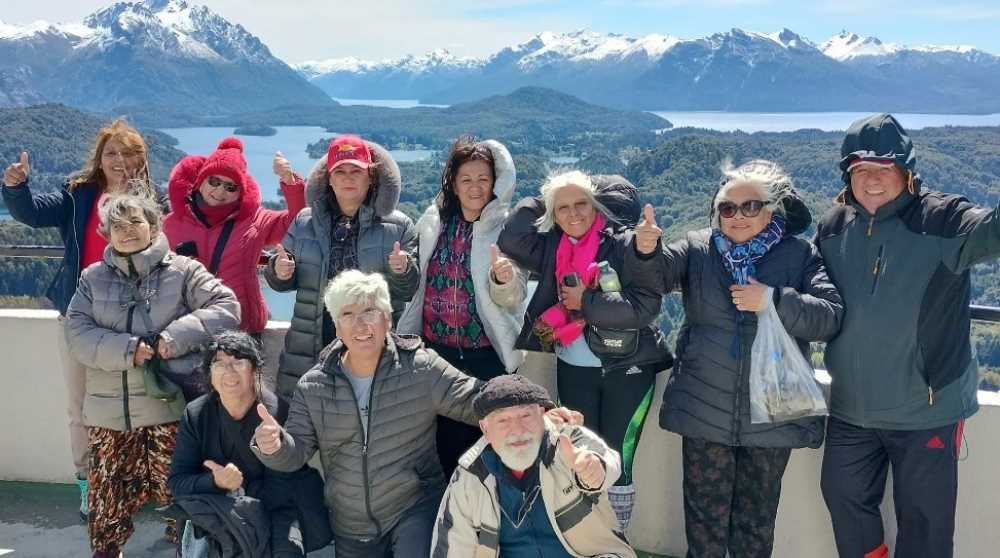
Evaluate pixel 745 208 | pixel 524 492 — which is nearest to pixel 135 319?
pixel 524 492

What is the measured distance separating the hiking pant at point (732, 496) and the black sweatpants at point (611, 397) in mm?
260

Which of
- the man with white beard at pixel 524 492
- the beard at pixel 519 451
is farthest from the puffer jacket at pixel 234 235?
the beard at pixel 519 451

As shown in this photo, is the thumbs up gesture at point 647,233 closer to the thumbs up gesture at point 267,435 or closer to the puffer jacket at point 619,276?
the puffer jacket at point 619,276

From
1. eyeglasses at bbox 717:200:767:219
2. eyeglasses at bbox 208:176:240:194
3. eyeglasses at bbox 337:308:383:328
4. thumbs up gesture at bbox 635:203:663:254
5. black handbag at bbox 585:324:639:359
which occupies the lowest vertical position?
black handbag at bbox 585:324:639:359

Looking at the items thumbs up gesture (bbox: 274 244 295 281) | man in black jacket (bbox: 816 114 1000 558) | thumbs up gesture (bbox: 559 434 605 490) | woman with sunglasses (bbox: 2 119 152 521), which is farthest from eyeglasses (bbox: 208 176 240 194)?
man in black jacket (bbox: 816 114 1000 558)

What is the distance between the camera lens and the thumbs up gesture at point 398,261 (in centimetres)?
337

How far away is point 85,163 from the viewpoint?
13.0ft

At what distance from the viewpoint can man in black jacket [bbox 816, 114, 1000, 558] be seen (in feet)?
9.45

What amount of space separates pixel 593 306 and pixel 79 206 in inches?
105

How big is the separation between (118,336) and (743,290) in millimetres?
2581

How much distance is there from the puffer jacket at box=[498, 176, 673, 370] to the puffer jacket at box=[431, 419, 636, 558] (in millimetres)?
491

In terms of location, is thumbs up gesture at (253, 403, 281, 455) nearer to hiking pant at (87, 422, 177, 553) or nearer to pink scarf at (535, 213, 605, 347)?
hiking pant at (87, 422, 177, 553)

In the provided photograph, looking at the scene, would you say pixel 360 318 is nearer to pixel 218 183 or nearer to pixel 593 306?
pixel 593 306

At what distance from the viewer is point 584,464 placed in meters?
2.70
